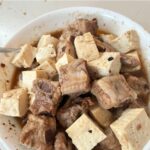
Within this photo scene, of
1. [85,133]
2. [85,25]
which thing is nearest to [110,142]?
[85,133]

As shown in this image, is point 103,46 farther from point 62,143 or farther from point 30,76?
point 62,143

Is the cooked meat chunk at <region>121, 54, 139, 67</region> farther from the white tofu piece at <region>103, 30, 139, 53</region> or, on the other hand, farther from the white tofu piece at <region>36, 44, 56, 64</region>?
the white tofu piece at <region>36, 44, 56, 64</region>

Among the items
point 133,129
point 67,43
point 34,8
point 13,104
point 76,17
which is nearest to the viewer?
point 133,129

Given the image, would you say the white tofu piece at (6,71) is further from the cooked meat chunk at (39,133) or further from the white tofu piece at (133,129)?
the white tofu piece at (133,129)

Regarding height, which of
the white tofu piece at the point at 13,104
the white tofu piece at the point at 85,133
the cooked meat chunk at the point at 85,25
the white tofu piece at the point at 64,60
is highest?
the cooked meat chunk at the point at 85,25

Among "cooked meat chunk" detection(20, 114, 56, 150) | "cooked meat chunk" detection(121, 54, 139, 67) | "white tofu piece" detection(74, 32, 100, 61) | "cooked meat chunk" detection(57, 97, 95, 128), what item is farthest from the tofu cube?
"cooked meat chunk" detection(20, 114, 56, 150)

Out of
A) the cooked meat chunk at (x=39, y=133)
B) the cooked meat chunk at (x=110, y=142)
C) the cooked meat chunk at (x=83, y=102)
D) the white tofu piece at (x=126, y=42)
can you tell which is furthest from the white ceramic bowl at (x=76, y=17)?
the cooked meat chunk at (x=110, y=142)
